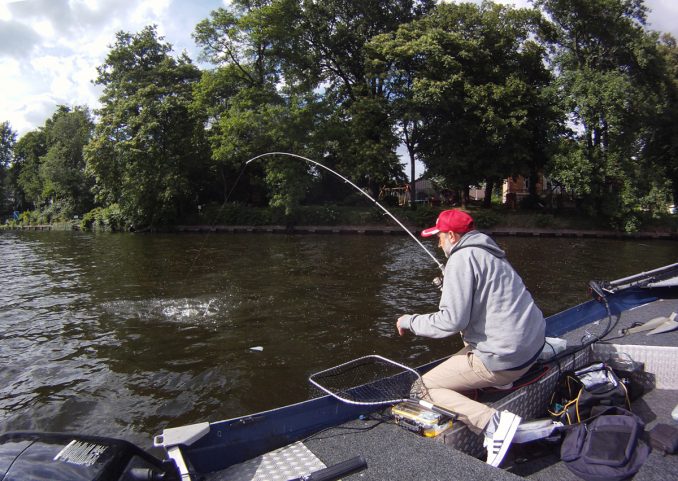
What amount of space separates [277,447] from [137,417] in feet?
10.7

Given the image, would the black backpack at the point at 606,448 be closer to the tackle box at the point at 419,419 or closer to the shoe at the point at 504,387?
the shoe at the point at 504,387

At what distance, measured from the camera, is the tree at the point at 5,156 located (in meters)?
69.3

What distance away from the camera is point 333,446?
3646mm

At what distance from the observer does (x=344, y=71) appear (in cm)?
3988

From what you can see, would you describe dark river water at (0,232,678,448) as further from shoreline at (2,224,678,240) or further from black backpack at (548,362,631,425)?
shoreline at (2,224,678,240)

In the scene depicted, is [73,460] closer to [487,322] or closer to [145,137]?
[487,322]

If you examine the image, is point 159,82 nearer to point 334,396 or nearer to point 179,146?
point 179,146

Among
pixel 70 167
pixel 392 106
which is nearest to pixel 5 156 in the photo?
pixel 70 167

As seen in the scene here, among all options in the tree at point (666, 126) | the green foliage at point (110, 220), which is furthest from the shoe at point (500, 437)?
the green foliage at point (110, 220)

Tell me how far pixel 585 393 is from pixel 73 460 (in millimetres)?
3855

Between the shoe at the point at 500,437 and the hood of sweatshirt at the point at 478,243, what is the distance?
122 centimetres

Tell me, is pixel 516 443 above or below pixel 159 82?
below

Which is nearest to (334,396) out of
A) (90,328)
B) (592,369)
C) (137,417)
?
(592,369)

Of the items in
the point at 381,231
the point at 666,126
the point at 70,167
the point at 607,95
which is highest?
the point at 607,95
